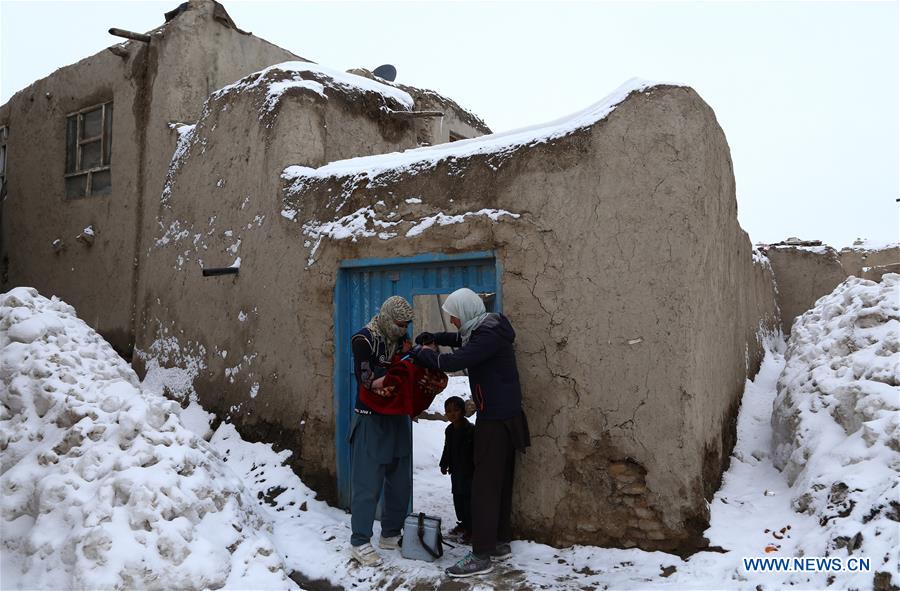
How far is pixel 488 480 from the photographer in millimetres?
4020

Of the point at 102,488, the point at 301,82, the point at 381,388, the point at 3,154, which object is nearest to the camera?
the point at 102,488

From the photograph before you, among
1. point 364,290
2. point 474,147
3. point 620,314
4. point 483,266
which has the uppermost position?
point 474,147

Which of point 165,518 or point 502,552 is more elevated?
point 165,518

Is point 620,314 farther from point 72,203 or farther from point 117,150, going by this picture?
point 72,203

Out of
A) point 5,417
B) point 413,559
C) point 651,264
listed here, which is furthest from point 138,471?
point 651,264

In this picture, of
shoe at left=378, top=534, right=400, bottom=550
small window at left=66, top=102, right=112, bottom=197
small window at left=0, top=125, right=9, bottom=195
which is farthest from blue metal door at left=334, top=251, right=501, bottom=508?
small window at left=0, top=125, right=9, bottom=195

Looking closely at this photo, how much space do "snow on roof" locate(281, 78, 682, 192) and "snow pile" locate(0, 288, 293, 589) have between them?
2.12m

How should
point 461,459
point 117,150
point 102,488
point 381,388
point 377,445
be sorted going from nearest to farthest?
point 102,488
point 381,388
point 377,445
point 461,459
point 117,150

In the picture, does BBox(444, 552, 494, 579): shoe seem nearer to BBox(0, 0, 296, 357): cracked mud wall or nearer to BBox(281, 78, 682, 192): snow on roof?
BBox(281, 78, 682, 192): snow on roof

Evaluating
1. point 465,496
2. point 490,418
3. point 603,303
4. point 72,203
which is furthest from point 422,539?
point 72,203

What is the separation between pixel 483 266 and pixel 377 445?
1.35m

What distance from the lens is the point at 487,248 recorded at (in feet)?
14.9

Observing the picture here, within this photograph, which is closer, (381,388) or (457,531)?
(381,388)

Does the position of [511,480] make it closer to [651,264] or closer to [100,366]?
[651,264]
